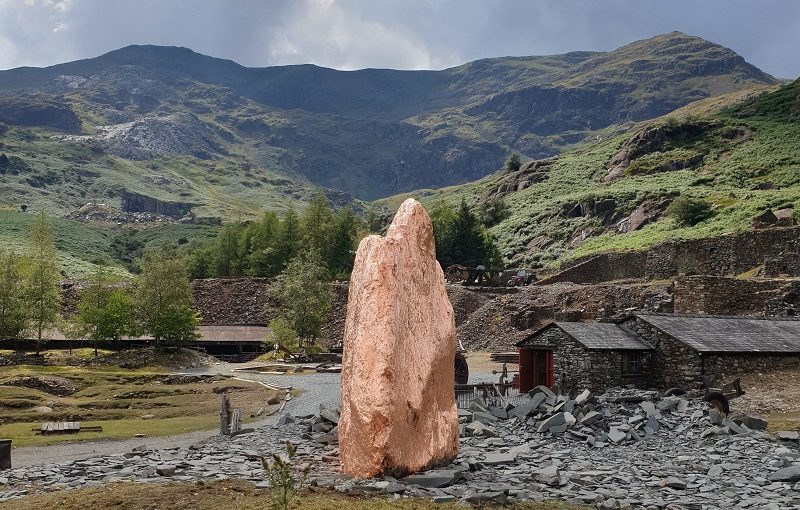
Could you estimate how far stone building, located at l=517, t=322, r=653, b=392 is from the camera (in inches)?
1209

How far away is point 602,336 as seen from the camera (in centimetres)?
3180

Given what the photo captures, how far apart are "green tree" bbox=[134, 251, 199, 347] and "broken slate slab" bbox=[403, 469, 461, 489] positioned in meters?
44.8

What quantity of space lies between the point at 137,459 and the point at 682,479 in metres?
13.5

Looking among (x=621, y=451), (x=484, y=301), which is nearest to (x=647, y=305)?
(x=484, y=301)

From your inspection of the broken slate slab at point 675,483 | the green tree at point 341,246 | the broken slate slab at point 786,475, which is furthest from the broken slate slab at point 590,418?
the green tree at point 341,246

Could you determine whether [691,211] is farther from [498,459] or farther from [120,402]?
[498,459]

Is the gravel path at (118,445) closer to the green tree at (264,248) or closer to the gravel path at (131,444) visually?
the gravel path at (131,444)

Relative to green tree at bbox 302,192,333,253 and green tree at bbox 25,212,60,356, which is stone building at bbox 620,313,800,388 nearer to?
green tree at bbox 25,212,60,356

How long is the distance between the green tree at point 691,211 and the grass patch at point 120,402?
48898mm

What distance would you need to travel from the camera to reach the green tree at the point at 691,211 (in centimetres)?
7549

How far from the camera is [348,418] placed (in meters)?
17.7

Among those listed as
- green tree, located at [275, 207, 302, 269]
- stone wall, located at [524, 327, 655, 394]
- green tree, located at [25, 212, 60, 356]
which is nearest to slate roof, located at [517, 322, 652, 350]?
stone wall, located at [524, 327, 655, 394]

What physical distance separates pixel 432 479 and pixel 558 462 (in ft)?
15.6

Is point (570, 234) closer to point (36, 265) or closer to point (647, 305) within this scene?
point (647, 305)
